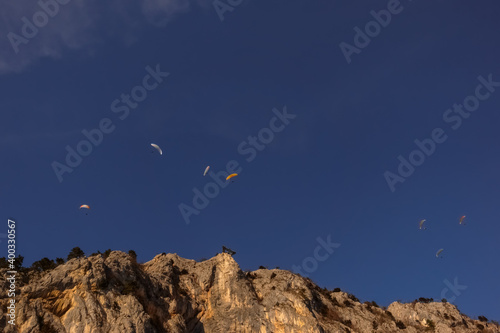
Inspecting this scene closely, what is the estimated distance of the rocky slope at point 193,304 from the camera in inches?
1436

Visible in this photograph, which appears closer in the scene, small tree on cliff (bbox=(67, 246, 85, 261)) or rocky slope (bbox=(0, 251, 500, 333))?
rocky slope (bbox=(0, 251, 500, 333))

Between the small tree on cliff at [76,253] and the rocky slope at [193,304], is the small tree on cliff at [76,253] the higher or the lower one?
the higher one

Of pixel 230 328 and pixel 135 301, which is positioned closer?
pixel 135 301

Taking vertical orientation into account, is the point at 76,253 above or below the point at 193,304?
above

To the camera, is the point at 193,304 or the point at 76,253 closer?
the point at 76,253

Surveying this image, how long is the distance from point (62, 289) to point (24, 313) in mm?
4572

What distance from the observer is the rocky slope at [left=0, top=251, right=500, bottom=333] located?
36.5m

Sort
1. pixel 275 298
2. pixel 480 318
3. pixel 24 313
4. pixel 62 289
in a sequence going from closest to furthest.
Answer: pixel 24 313 → pixel 62 289 → pixel 275 298 → pixel 480 318

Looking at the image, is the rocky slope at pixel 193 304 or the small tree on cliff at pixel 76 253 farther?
the small tree on cliff at pixel 76 253

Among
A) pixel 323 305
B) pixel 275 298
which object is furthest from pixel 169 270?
pixel 323 305

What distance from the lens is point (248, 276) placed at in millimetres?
59031

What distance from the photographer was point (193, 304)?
4909 cm

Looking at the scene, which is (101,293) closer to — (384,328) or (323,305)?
(323,305)

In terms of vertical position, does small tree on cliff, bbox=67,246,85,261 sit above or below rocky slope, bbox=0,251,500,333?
above
